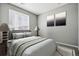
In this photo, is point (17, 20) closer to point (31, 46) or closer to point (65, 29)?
point (31, 46)

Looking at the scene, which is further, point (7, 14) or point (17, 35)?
point (17, 35)

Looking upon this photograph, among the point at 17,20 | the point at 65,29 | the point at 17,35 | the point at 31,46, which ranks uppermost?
the point at 17,20

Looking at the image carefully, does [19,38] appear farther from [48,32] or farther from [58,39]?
[58,39]

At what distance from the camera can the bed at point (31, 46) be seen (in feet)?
3.30

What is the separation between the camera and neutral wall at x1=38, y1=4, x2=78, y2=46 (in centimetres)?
143

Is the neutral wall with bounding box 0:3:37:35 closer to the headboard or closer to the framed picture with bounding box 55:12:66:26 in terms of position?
the headboard

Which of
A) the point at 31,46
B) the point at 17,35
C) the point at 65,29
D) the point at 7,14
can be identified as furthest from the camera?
the point at 65,29

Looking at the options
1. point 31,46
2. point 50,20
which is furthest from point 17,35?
point 50,20

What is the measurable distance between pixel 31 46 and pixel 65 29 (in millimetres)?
1028

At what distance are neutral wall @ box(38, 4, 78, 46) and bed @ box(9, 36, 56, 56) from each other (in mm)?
203

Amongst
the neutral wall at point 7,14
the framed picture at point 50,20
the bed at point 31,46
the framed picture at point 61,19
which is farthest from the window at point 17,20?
the framed picture at point 61,19

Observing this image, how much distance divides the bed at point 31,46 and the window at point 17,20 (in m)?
0.33

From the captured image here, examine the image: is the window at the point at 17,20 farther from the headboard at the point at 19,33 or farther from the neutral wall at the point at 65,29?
the neutral wall at the point at 65,29

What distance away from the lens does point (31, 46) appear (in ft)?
3.60
